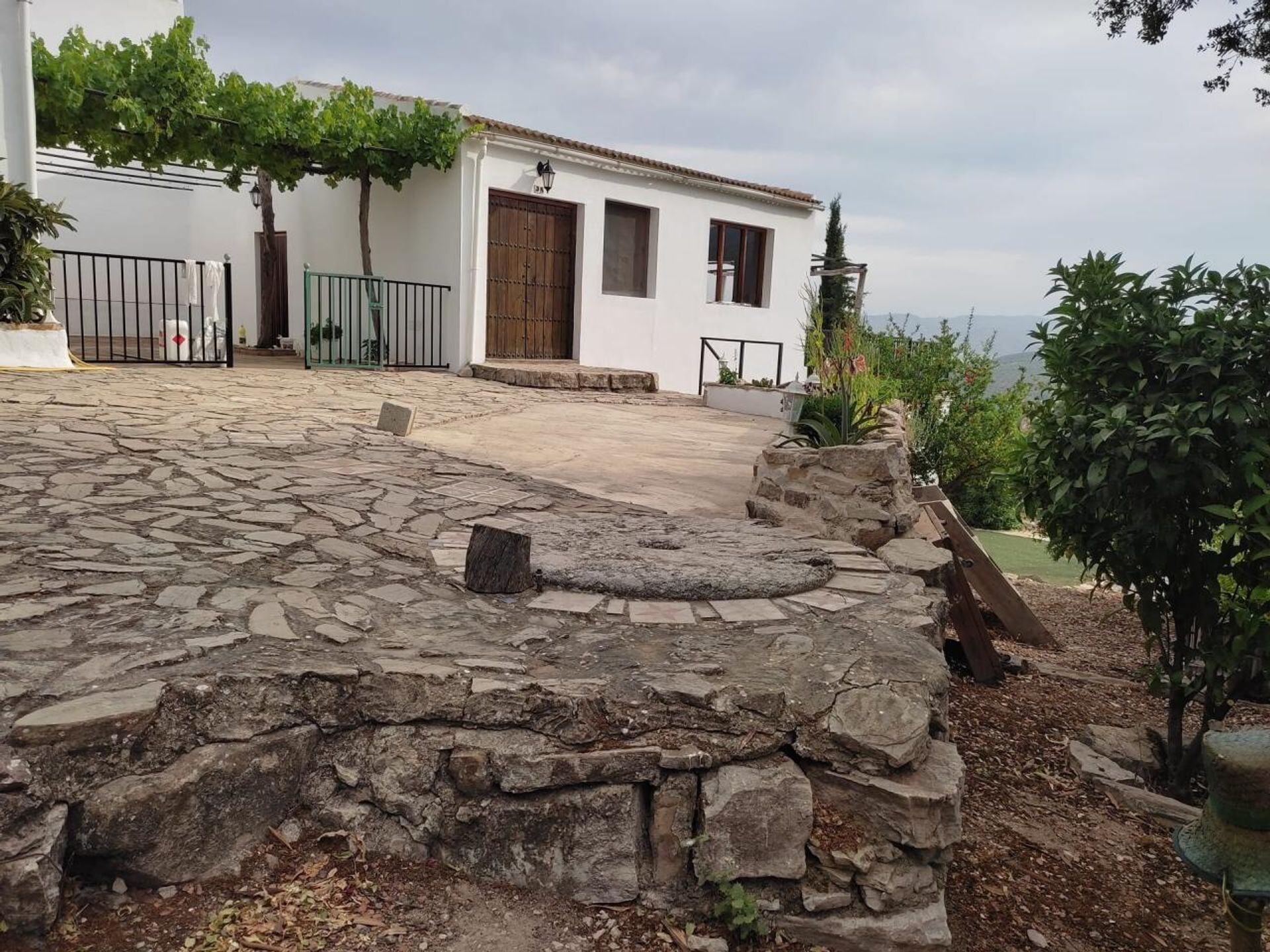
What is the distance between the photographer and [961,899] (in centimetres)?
284

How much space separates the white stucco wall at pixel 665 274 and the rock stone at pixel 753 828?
374 inches

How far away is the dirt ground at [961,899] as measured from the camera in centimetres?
213

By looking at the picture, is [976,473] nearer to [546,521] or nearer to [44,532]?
[546,521]

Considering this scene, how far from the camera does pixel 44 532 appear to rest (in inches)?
138

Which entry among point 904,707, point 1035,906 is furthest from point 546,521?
point 1035,906

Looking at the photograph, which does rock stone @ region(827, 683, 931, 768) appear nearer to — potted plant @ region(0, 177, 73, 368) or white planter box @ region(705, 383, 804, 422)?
white planter box @ region(705, 383, 804, 422)

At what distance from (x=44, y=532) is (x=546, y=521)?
2035 millimetres

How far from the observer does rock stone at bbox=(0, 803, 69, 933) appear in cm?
193

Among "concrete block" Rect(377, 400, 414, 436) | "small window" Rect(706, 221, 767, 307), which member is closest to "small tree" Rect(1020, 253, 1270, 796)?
"concrete block" Rect(377, 400, 414, 436)

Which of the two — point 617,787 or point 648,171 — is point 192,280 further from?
point 617,787

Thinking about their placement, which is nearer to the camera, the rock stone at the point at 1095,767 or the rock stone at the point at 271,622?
the rock stone at the point at 271,622

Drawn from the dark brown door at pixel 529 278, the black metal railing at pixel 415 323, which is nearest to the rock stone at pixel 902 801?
the black metal railing at pixel 415 323

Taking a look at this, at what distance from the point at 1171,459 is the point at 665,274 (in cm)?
Result: 1110

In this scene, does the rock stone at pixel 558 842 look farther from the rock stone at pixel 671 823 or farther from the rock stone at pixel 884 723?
the rock stone at pixel 884 723
